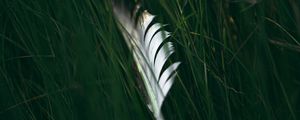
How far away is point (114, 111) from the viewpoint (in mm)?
1117

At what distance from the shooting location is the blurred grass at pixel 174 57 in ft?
3.77

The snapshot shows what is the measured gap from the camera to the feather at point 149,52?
1.10 metres

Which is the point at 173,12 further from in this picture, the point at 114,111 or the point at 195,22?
the point at 114,111

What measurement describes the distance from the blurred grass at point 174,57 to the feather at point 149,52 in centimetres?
3

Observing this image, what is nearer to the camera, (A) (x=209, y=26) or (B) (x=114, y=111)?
(B) (x=114, y=111)

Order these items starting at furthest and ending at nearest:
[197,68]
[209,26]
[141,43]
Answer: [209,26] < [197,68] < [141,43]

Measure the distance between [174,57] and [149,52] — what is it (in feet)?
0.58

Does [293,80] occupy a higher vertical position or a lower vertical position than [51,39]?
lower

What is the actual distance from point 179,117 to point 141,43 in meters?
0.20

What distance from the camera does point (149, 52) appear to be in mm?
1107

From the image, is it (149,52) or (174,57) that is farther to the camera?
(174,57)

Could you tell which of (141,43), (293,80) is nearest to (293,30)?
(293,80)

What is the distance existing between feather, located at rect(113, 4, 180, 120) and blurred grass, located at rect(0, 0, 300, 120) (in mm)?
29

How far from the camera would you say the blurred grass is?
1150 millimetres
